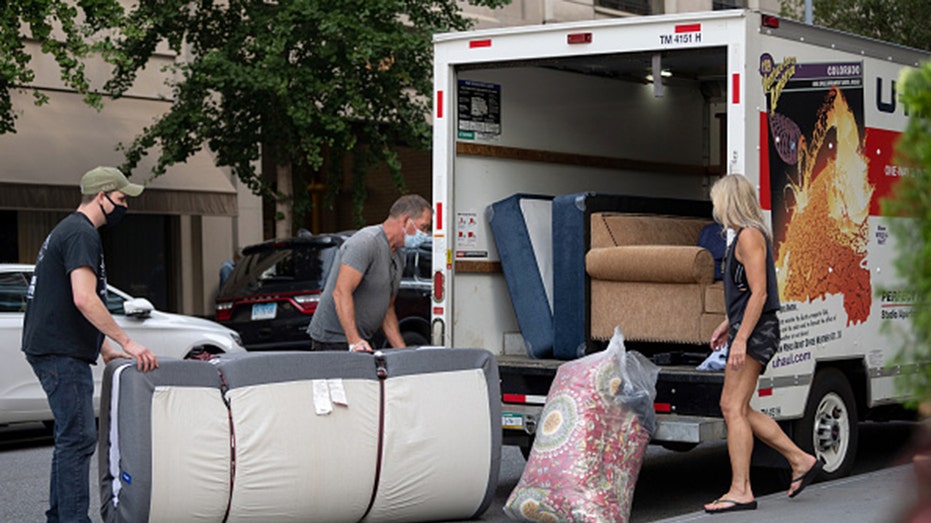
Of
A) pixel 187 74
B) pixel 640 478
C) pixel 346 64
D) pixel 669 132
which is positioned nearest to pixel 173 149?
pixel 187 74

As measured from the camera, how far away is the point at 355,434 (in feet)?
22.1

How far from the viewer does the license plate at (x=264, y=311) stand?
14055mm

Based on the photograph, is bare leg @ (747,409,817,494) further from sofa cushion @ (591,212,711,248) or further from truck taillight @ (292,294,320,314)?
truck taillight @ (292,294,320,314)

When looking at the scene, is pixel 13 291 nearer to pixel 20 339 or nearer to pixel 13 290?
pixel 13 290

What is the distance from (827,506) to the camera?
7.31m

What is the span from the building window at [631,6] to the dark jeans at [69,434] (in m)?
21.9

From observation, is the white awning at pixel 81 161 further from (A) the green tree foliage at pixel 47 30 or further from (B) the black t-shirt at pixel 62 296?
(B) the black t-shirt at pixel 62 296

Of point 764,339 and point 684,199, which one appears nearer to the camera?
point 764,339

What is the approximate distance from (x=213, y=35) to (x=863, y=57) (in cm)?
1168

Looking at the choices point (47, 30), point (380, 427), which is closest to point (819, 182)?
point (380, 427)

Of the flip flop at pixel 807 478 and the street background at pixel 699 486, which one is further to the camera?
the flip flop at pixel 807 478

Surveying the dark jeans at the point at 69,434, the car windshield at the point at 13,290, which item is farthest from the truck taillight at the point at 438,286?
the car windshield at the point at 13,290

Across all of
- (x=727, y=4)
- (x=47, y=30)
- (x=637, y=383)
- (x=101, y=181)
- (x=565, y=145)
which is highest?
(x=727, y=4)

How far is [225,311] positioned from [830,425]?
7730 mm
